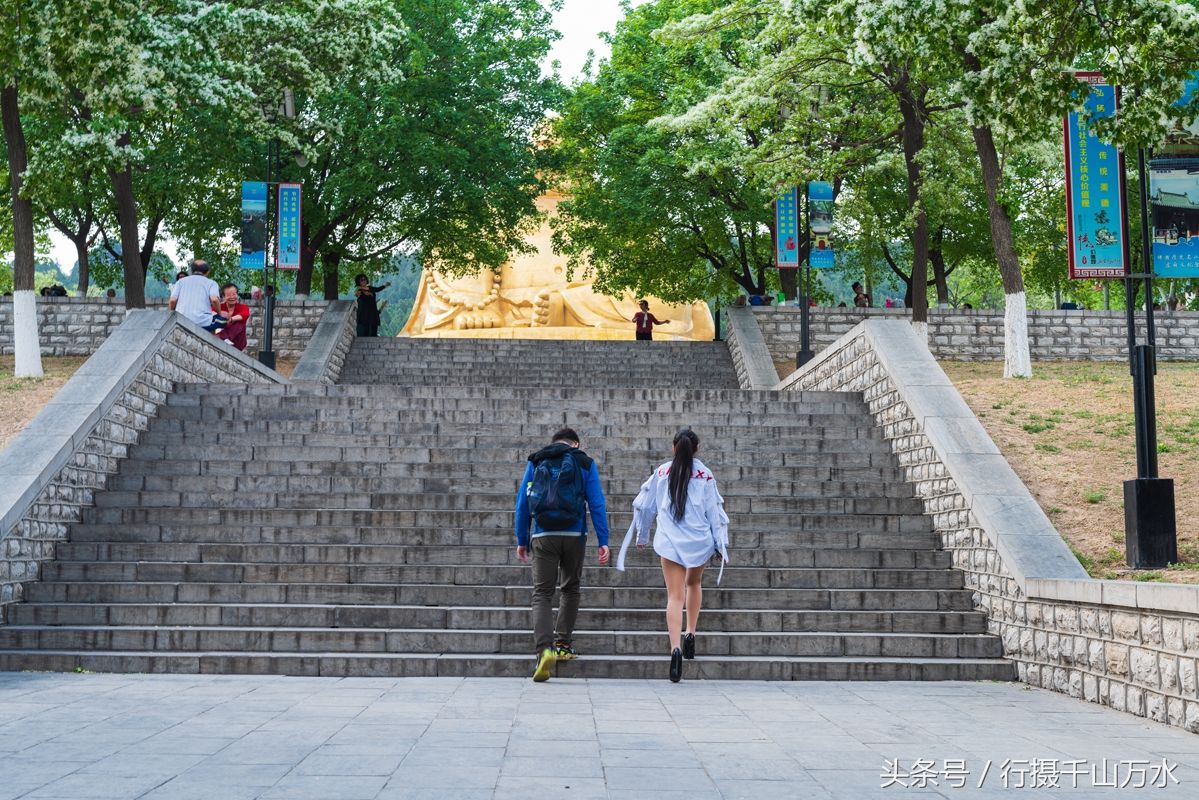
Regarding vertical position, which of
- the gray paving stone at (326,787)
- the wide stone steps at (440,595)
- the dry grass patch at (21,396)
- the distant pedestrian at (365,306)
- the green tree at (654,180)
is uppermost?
the green tree at (654,180)

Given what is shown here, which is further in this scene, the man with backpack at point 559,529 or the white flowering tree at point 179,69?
the white flowering tree at point 179,69

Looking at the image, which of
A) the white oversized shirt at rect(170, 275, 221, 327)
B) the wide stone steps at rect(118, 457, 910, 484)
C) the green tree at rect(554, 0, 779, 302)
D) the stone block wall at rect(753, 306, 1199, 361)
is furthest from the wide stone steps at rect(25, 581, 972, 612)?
the green tree at rect(554, 0, 779, 302)

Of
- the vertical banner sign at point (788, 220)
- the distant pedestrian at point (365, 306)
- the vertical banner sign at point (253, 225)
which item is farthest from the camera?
the distant pedestrian at point (365, 306)

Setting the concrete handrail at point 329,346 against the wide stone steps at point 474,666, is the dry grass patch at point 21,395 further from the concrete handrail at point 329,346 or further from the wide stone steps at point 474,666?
the wide stone steps at point 474,666

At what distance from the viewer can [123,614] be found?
906 cm

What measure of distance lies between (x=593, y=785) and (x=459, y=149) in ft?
72.4

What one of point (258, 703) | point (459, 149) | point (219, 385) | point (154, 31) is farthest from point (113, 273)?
point (258, 703)

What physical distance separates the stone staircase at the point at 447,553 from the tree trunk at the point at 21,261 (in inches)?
178

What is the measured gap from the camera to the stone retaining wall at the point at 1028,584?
6.75 metres

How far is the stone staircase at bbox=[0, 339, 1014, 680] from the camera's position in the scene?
28.7 feet

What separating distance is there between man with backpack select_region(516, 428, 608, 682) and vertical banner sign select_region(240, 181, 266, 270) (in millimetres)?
12931

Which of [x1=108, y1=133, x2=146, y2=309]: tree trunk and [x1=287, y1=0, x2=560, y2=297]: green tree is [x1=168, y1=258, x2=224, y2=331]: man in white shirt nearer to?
[x1=108, y1=133, x2=146, y2=309]: tree trunk

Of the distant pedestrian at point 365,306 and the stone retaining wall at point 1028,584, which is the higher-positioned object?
the distant pedestrian at point 365,306

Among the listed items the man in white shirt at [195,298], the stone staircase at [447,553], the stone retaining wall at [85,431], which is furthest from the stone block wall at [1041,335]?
the stone retaining wall at [85,431]
